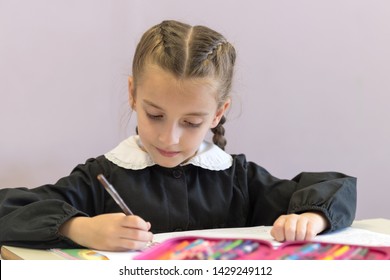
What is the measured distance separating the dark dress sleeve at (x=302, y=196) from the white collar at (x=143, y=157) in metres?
0.06

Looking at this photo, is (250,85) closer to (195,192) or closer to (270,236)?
(195,192)

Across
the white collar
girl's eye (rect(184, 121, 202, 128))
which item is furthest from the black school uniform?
girl's eye (rect(184, 121, 202, 128))

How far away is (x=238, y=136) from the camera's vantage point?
1.51 meters

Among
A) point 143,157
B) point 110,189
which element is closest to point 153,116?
point 143,157

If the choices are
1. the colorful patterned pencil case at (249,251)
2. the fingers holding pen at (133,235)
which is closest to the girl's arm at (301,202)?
the colorful patterned pencil case at (249,251)

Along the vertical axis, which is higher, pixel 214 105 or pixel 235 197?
pixel 214 105

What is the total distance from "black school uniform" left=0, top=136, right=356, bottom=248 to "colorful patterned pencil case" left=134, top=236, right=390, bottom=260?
0.70 feet

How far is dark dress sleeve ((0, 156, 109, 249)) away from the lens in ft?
2.98

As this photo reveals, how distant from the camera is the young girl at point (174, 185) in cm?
93
